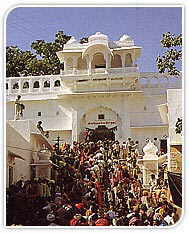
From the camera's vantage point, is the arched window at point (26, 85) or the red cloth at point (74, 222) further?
the arched window at point (26, 85)

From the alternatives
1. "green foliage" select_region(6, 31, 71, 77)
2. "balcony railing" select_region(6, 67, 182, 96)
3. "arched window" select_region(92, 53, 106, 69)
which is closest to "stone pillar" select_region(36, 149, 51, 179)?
"balcony railing" select_region(6, 67, 182, 96)

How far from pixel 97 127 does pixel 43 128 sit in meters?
0.33

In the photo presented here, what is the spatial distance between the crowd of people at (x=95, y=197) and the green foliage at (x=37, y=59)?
506mm

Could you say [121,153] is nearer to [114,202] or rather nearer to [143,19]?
[114,202]

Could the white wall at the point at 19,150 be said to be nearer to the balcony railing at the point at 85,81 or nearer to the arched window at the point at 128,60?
the balcony railing at the point at 85,81

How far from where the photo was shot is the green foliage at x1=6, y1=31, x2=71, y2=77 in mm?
3877

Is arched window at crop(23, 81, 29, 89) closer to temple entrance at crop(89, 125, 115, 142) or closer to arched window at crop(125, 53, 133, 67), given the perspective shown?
temple entrance at crop(89, 125, 115, 142)

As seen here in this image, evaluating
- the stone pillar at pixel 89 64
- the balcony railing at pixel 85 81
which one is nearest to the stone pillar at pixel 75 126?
the balcony railing at pixel 85 81

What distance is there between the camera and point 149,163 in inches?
152

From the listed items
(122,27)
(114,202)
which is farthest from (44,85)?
(114,202)

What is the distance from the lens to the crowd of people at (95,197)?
3.81 meters

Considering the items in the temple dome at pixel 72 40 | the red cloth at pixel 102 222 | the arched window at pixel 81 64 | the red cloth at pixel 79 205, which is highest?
the temple dome at pixel 72 40

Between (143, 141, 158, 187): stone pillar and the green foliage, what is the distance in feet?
2.41

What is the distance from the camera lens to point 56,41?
391 centimetres
